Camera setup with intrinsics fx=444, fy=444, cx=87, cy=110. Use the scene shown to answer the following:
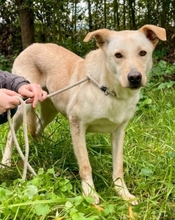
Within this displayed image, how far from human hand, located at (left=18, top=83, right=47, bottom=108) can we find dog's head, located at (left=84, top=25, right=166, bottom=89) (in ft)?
1.85

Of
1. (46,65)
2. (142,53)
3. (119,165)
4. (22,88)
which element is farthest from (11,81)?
(119,165)

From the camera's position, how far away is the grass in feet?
9.14

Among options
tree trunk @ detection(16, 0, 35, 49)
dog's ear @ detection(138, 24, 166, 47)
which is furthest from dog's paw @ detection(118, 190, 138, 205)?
tree trunk @ detection(16, 0, 35, 49)

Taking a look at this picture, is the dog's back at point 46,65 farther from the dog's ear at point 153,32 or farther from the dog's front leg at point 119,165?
the dog's ear at point 153,32

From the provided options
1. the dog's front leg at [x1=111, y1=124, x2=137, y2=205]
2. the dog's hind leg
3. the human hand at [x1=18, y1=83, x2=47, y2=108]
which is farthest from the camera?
the dog's hind leg

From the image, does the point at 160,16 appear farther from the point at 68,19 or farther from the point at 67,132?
the point at 67,132

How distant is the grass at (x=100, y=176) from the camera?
9.14ft

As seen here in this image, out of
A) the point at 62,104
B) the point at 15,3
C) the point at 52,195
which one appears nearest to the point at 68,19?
the point at 15,3

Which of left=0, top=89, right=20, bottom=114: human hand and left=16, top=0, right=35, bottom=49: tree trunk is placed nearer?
left=0, top=89, right=20, bottom=114: human hand

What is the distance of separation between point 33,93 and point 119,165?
3.40 ft

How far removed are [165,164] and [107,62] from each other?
1046 mm

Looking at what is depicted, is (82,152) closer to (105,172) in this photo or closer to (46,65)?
(105,172)

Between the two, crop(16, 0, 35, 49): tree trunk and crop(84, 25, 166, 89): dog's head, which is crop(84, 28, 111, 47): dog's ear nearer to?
crop(84, 25, 166, 89): dog's head

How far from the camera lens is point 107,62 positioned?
132 inches
